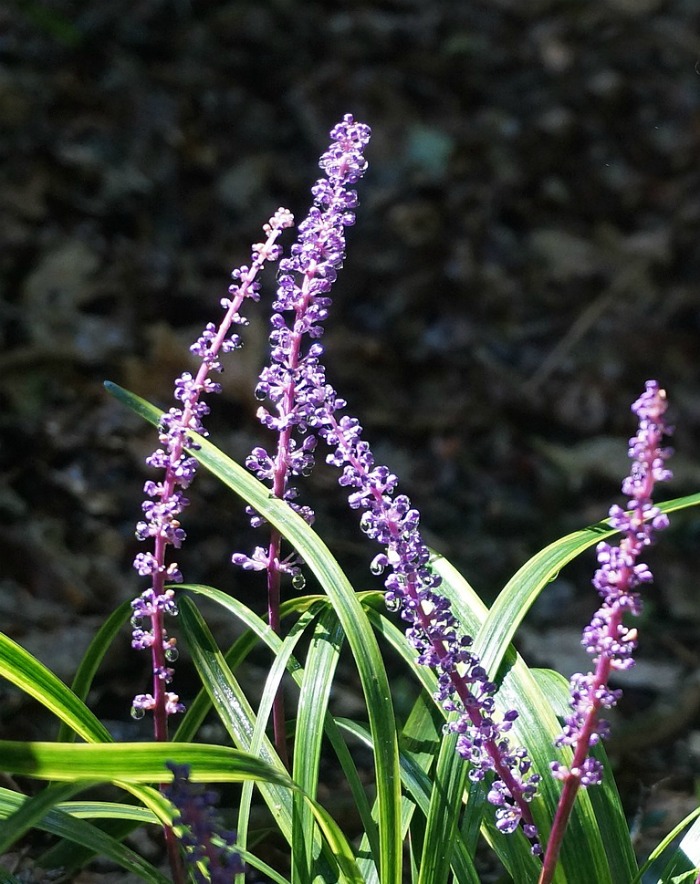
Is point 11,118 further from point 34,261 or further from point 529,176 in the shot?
point 529,176

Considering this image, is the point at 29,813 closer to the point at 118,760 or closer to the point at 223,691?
the point at 118,760

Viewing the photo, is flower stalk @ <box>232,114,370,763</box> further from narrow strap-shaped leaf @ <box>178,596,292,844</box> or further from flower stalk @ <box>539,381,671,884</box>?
flower stalk @ <box>539,381,671,884</box>

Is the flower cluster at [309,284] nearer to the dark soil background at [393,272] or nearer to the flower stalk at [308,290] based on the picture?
the flower stalk at [308,290]

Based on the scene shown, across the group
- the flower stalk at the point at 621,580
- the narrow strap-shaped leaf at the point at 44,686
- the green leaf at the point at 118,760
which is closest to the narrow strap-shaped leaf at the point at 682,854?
the flower stalk at the point at 621,580

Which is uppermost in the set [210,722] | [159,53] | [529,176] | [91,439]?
[159,53]

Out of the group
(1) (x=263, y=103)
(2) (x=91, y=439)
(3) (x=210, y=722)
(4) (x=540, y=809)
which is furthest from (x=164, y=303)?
(4) (x=540, y=809)

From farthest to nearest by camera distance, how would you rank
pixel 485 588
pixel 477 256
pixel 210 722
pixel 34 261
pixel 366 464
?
1. pixel 477 256
2. pixel 34 261
3. pixel 485 588
4. pixel 210 722
5. pixel 366 464

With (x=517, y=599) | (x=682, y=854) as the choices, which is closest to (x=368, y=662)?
(x=517, y=599)
